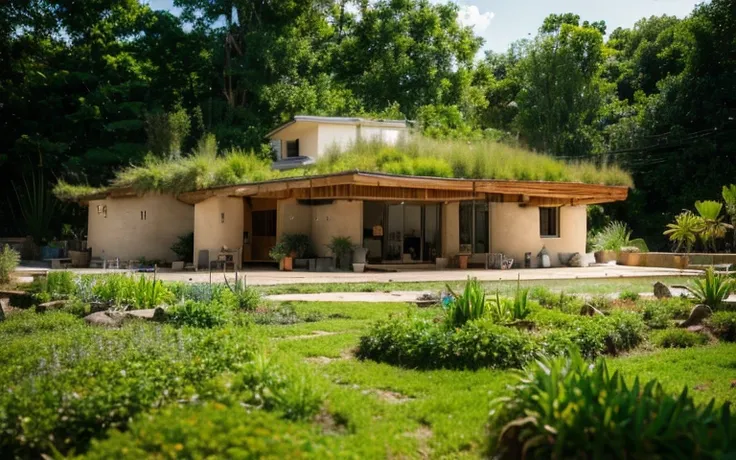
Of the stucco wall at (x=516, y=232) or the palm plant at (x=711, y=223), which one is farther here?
the palm plant at (x=711, y=223)

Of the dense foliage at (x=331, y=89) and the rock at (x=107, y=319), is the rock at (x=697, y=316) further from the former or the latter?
the dense foliage at (x=331, y=89)

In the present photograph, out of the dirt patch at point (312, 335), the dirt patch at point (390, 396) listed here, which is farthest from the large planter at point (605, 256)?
the dirt patch at point (390, 396)

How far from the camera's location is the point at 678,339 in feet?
24.5

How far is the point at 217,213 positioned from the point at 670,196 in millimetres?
24085

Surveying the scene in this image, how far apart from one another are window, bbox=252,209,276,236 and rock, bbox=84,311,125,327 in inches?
596

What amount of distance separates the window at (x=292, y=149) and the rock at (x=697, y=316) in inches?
882

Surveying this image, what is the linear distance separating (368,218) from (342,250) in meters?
2.69

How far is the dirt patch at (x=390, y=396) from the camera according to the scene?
503cm

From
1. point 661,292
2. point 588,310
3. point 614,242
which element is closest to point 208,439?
point 588,310

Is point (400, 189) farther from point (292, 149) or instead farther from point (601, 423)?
point (601, 423)

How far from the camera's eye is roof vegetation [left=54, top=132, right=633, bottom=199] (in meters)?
19.8

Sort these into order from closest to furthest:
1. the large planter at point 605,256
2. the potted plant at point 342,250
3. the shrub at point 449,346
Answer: the shrub at point 449,346, the potted plant at point 342,250, the large planter at point 605,256

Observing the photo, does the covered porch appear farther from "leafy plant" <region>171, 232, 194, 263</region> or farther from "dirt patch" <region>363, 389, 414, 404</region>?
"dirt patch" <region>363, 389, 414, 404</region>

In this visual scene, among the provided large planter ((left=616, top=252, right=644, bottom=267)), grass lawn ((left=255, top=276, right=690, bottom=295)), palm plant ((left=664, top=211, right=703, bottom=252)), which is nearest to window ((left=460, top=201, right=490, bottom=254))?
large planter ((left=616, top=252, right=644, bottom=267))
